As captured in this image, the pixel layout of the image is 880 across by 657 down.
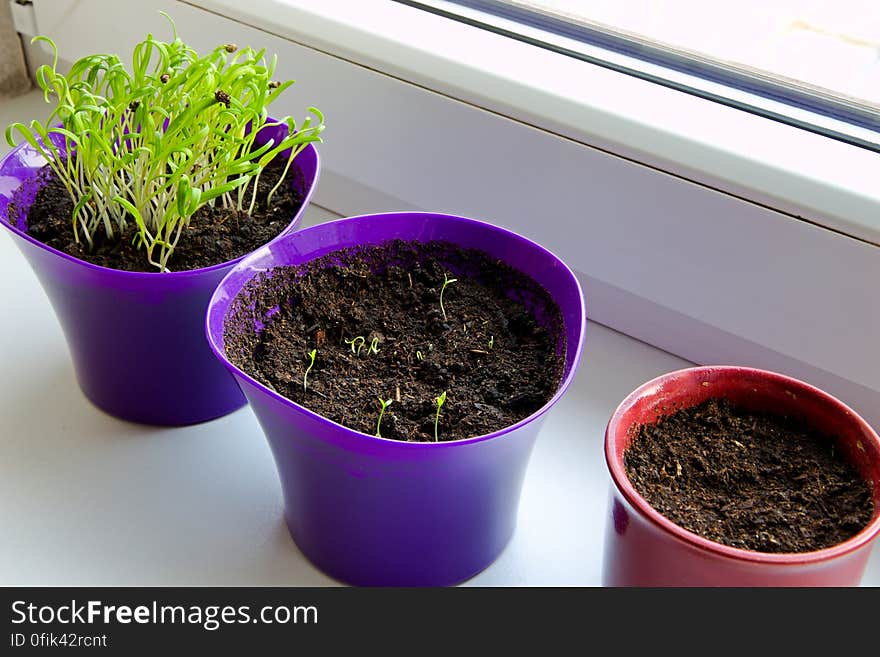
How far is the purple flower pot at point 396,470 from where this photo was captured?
2.11 feet

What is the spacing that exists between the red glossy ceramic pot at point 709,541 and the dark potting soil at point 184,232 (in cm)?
35

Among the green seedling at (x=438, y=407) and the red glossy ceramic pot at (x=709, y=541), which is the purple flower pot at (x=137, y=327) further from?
the red glossy ceramic pot at (x=709, y=541)

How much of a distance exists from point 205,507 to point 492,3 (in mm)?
592

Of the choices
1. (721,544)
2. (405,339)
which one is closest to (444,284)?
(405,339)

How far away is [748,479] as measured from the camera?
27.1 inches

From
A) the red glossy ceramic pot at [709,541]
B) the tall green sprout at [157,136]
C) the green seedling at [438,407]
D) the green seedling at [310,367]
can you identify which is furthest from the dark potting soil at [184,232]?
the red glossy ceramic pot at [709,541]

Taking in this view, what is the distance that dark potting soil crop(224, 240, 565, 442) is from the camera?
2.33 feet

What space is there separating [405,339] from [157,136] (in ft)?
0.82

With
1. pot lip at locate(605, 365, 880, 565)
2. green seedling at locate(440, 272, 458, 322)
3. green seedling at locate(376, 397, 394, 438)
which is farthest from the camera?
green seedling at locate(440, 272, 458, 322)

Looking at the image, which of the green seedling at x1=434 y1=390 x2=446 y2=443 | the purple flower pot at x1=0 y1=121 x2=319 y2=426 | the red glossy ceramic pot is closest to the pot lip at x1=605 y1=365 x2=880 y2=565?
the red glossy ceramic pot

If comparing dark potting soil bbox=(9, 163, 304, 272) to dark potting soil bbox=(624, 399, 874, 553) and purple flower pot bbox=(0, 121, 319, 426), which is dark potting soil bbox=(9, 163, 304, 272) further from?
dark potting soil bbox=(624, 399, 874, 553)

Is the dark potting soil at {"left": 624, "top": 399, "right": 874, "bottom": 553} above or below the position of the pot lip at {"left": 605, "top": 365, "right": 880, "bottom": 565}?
below

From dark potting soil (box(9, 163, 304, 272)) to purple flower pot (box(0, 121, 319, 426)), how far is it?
17 millimetres
